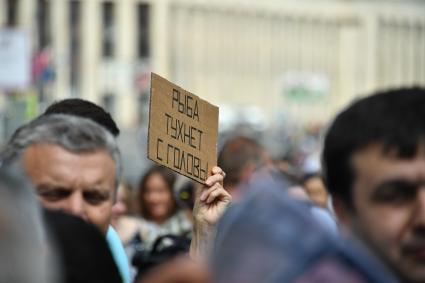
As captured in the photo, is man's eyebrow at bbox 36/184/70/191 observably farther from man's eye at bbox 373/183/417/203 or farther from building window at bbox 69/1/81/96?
building window at bbox 69/1/81/96

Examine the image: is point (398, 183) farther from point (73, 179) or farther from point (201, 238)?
point (201, 238)

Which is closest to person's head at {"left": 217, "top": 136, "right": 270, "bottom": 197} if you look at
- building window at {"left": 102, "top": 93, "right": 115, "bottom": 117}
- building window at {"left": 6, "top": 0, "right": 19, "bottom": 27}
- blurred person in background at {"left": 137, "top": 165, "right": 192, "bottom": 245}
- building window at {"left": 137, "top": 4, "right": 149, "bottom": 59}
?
blurred person in background at {"left": 137, "top": 165, "right": 192, "bottom": 245}

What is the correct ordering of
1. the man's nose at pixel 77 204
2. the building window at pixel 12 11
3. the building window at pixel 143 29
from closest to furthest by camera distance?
the man's nose at pixel 77 204 → the building window at pixel 12 11 → the building window at pixel 143 29

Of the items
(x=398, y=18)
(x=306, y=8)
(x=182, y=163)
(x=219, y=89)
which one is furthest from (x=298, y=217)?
(x=398, y=18)

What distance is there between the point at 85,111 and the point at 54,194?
29.5 inches

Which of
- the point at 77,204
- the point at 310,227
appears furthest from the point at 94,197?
the point at 310,227

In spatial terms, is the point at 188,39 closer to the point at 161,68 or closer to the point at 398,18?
the point at 161,68

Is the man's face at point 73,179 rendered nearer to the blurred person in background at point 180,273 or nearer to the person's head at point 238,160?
the blurred person in background at point 180,273

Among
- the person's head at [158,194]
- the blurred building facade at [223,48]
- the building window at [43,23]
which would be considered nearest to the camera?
the person's head at [158,194]

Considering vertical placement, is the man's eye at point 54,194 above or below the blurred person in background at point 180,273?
below

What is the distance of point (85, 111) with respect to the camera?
16.1 feet

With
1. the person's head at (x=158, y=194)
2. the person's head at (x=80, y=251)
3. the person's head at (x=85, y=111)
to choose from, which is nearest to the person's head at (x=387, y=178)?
the person's head at (x=80, y=251)

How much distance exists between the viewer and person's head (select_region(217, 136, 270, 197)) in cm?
766

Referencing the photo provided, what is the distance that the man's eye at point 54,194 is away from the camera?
4.19m
